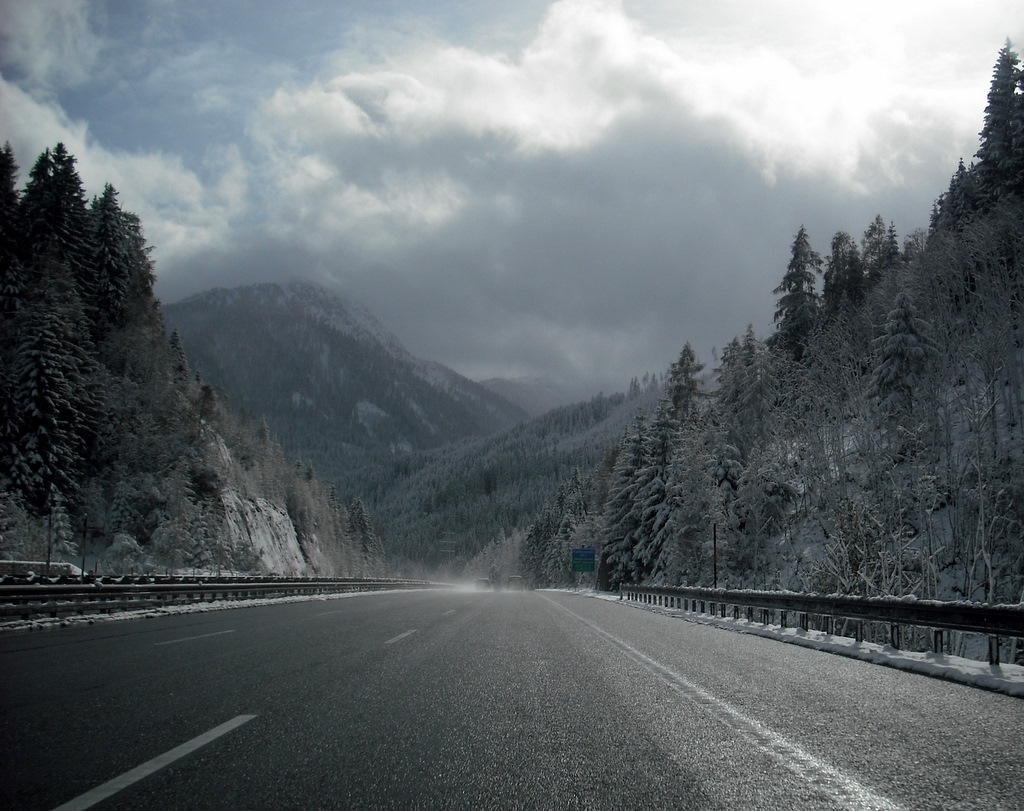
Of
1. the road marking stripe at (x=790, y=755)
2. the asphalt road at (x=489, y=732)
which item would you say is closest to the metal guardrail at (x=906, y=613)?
the asphalt road at (x=489, y=732)

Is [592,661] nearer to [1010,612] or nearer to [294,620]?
[1010,612]

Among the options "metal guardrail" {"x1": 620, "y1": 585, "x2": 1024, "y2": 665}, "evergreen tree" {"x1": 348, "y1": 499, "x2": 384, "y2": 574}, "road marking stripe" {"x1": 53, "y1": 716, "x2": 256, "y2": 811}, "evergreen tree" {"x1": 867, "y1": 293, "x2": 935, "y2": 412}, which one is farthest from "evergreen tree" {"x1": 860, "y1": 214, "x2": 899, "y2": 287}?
"evergreen tree" {"x1": 348, "y1": 499, "x2": 384, "y2": 574}

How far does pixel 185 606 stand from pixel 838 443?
37612 millimetres

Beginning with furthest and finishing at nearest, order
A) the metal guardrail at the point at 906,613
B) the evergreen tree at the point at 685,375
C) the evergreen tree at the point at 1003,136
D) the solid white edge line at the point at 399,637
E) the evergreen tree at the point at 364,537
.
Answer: the evergreen tree at the point at 364,537 < the evergreen tree at the point at 685,375 < the evergreen tree at the point at 1003,136 < the solid white edge line at the point at 399,637 < the metal guardrail at the point at 906,613

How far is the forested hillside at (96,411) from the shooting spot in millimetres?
40875

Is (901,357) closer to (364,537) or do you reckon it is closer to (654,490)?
(654,490)

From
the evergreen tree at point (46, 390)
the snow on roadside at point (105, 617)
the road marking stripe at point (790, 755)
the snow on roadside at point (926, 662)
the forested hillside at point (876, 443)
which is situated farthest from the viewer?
the evergreen tree at point (46, 390)

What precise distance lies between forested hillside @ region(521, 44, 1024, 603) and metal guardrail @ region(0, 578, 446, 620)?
20.9 m

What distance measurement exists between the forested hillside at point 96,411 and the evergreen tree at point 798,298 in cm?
5291

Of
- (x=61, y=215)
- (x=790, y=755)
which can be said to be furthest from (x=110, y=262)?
(x=790, y=755)

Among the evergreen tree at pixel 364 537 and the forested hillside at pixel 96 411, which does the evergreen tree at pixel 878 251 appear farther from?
the evergreen tree at pixel 364 537

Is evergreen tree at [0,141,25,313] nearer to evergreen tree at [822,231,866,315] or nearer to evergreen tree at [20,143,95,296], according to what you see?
evergreen tree at [20,143,95,296]

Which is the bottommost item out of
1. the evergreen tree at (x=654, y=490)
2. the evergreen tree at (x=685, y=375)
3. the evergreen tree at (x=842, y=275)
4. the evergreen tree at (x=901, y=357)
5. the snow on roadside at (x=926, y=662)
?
the snow on roadside at (x=926, y=662)

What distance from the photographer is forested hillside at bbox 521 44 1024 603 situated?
32.4 metres
